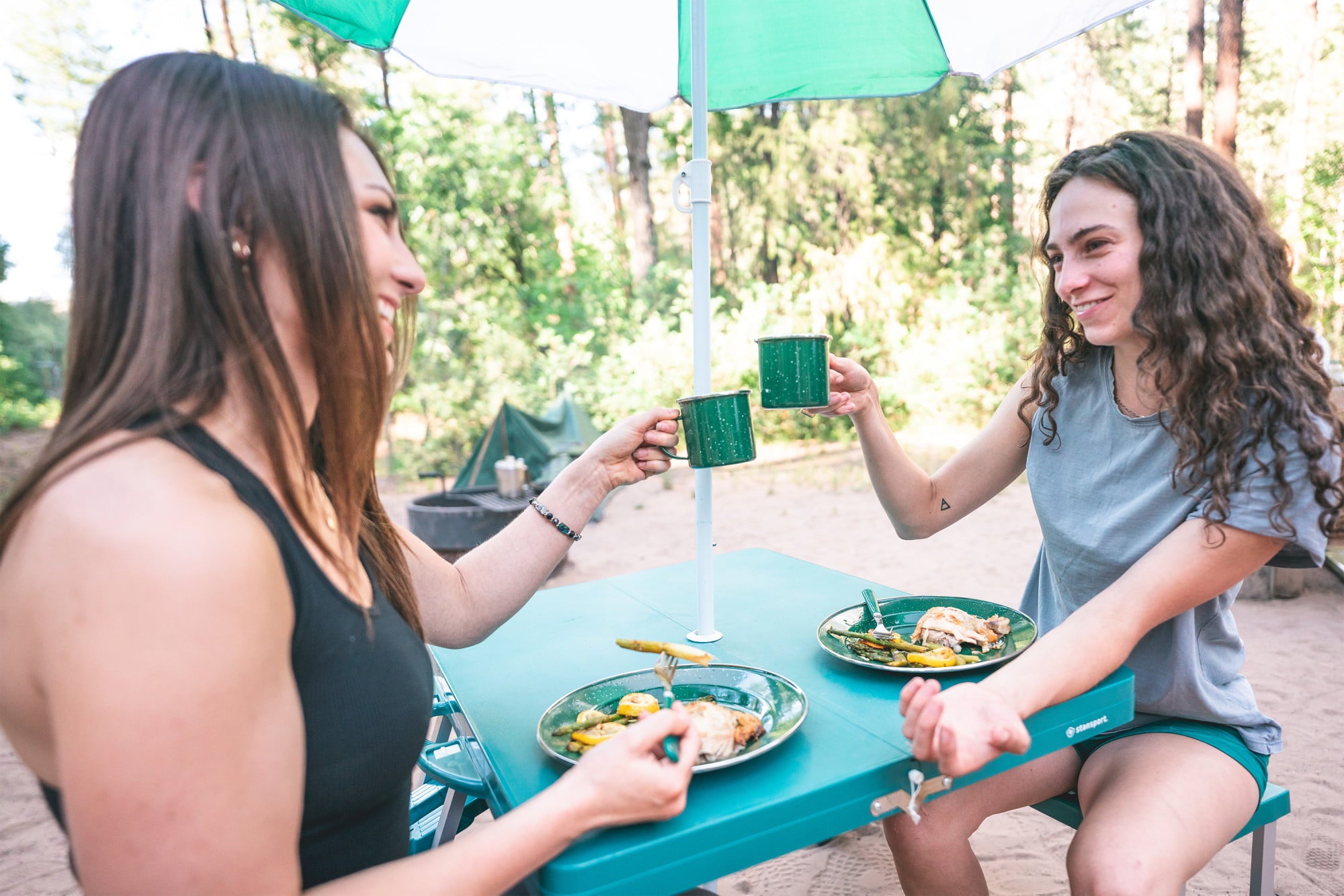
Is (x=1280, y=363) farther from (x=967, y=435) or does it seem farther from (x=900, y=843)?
(x=967, y=435)

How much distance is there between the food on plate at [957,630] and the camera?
1628 mm

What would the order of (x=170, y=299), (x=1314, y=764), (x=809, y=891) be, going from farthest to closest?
(x=1314, y=764) → (x=809, y=891) → (x=170, y=299)

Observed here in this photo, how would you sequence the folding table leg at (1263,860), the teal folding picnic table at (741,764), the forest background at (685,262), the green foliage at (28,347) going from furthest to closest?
1. the green foliage at (28,347)
2. the forest background at (685,262)
3. the folding table leg at (1263,860)
4. the teal folding picnic table at (741,764)

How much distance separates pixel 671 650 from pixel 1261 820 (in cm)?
127

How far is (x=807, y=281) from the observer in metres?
14.0

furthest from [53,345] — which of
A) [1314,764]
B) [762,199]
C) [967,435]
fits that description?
[1314,764]

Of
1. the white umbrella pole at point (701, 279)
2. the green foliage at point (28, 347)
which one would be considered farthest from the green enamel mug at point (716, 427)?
the green foliage at point (28, 347)

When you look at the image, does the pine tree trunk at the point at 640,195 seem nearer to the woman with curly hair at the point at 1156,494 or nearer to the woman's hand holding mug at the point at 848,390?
the woman's hand holding mug at the point at 848,390

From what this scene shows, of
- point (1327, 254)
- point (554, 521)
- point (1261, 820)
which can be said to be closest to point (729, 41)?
point (554, 521)

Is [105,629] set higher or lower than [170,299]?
lower

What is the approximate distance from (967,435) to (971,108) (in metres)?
6.08

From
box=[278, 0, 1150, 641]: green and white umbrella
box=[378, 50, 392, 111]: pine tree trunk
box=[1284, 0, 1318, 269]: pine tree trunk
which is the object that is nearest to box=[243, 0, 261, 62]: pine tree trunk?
box=[378, 50, 392, 111]: pine tree trunk

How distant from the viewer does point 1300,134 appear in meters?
14.8

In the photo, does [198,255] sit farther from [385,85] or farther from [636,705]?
[385,85]
